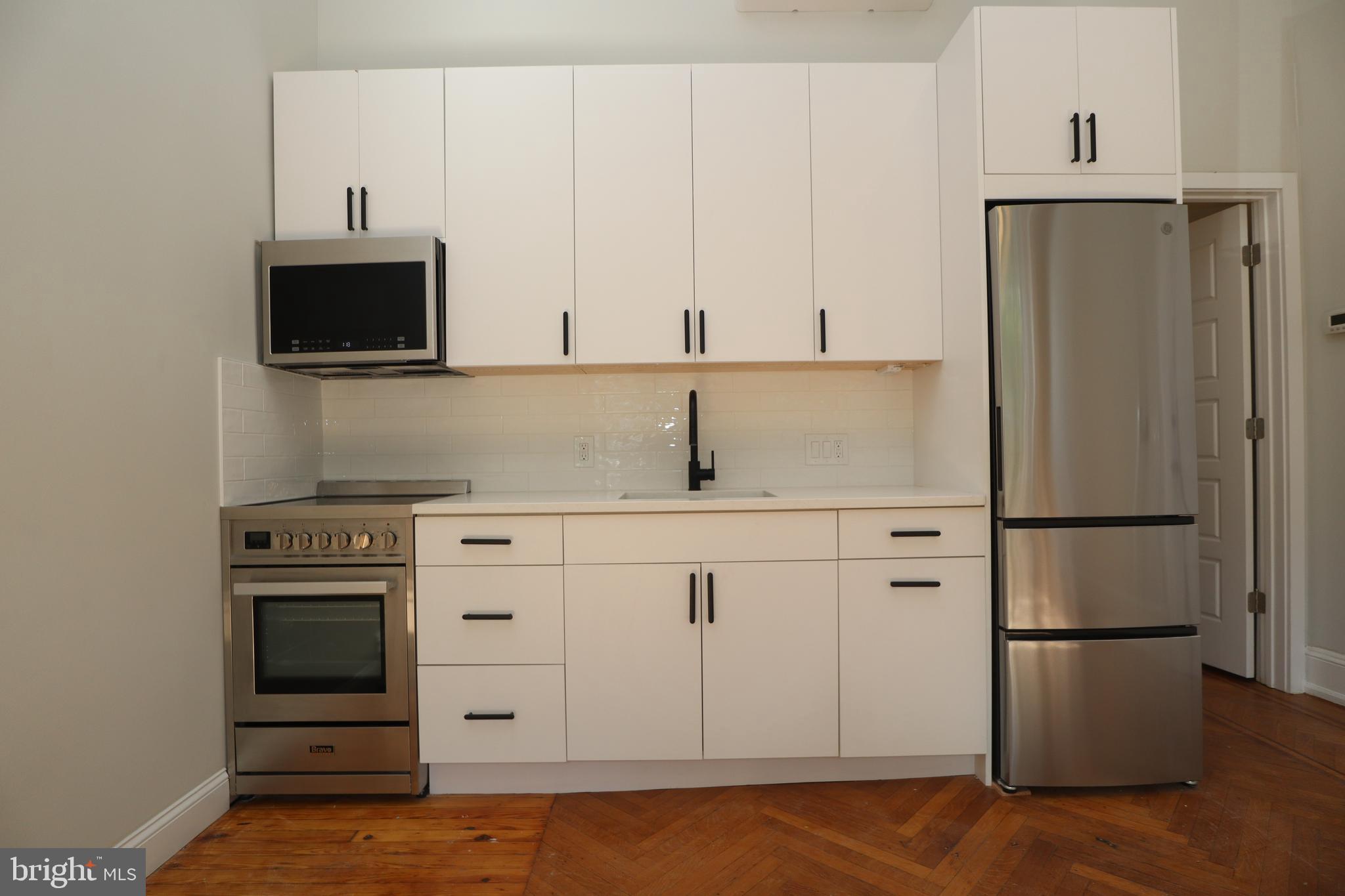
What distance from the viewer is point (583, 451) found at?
8.79ft

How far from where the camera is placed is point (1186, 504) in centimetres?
197

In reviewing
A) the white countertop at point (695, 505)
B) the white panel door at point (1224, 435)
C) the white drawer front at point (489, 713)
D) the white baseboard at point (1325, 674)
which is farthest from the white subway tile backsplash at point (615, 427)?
the white baseboard at point (1325, 674)

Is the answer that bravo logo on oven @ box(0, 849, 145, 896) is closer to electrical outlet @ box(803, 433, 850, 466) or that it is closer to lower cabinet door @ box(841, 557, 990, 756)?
lower cabinet door @ box(841, 557, 990, 756)

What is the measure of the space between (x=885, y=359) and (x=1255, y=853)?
5.67ft

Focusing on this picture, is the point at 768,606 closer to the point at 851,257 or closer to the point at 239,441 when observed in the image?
the point at 851,257

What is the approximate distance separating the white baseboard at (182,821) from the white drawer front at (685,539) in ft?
4.08

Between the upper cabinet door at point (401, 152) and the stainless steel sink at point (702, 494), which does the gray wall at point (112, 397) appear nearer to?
the upper cabinet door at point (401, 152)

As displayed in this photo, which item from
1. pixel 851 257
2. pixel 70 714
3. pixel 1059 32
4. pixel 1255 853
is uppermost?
pixel 1059 32

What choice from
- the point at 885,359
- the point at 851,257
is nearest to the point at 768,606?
the point at 885,359

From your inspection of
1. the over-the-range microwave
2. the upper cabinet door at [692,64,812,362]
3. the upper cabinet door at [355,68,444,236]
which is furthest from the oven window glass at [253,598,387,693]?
the upper cabinet door at [692,64,812,362]

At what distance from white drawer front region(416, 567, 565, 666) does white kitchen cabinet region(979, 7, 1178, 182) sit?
6.48 ft

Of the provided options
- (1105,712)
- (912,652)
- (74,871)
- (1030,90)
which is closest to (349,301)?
(74,871)

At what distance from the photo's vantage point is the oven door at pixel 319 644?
6.57 ft

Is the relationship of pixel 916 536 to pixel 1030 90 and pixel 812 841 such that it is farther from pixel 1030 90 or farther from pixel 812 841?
pixel 1030 90
